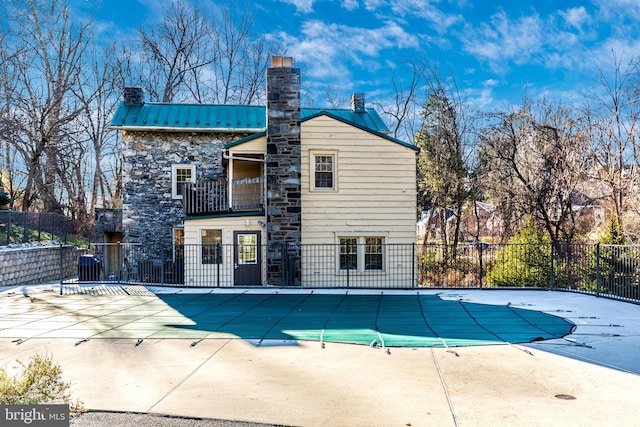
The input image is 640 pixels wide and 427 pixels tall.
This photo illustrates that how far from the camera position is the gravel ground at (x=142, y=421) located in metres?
4.69

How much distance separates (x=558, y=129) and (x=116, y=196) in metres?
29.3

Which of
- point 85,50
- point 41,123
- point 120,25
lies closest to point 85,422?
point 41,123

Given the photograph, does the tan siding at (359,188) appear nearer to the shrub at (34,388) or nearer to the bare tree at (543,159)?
the bare tree at (543,159)

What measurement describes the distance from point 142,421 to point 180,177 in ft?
61.6

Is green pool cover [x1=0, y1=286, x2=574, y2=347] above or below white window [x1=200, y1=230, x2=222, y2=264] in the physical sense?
below

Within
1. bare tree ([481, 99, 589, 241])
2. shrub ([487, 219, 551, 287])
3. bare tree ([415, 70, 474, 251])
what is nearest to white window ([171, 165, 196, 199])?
shrub ([487, 219, 551, 287])

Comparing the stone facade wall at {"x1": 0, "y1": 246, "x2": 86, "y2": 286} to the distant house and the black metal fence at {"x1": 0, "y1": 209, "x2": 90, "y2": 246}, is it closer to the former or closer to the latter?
the black metal fence at {"x1": 0, "y1": 209, "x2": 90, "y2": 246}

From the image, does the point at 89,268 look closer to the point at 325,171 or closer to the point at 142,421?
the point at 325,171

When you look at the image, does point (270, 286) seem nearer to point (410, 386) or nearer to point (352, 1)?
point (410, 386)

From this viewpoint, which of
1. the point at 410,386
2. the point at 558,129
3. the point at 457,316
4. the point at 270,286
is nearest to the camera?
the point at 410,386

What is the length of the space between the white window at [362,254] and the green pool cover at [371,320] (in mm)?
4916

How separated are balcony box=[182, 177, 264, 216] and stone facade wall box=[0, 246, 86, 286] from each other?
19.2 feet

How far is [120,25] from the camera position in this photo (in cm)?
3681

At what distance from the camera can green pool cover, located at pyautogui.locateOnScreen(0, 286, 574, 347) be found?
8422mm
